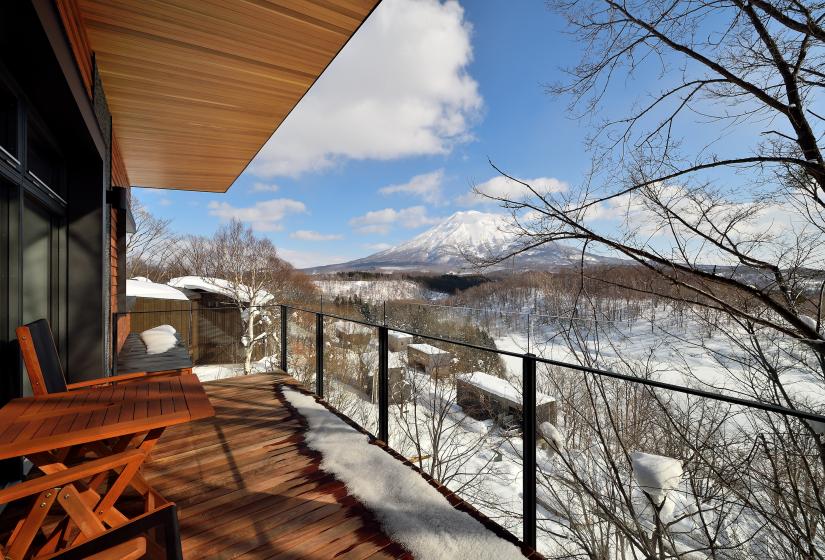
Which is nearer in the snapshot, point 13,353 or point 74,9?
point 13,353

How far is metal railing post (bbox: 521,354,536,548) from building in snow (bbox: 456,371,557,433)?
7841 millimetres

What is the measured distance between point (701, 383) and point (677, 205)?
2.47m

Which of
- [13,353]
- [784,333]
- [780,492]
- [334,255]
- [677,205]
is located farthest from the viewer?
[334,255]

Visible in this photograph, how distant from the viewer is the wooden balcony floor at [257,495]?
5.94ft

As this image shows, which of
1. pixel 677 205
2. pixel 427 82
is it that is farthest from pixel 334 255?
pixel 677 205

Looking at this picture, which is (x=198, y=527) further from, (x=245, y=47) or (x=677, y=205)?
(x=677, y=205)


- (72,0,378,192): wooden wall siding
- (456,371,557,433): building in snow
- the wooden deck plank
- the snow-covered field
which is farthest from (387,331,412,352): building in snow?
the wooden deck plank

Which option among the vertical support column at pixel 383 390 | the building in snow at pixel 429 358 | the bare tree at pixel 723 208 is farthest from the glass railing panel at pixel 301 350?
the vertical support column at pixel 383 390

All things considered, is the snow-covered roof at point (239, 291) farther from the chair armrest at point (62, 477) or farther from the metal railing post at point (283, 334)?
the chair armrest at point (62, 477)

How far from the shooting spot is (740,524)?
16.1 feet

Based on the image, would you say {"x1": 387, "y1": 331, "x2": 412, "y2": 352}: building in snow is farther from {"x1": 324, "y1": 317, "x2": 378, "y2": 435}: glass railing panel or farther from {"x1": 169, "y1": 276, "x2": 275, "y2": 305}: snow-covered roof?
{"x1": 169, "y1": 276, "x2": 275, "y2": 305}: snow-covered roof

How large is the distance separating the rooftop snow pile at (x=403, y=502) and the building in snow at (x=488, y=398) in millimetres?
7399

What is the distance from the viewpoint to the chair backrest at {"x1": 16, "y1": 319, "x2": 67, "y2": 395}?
1.77 meters

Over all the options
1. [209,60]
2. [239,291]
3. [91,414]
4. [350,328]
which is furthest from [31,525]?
[239,291]
